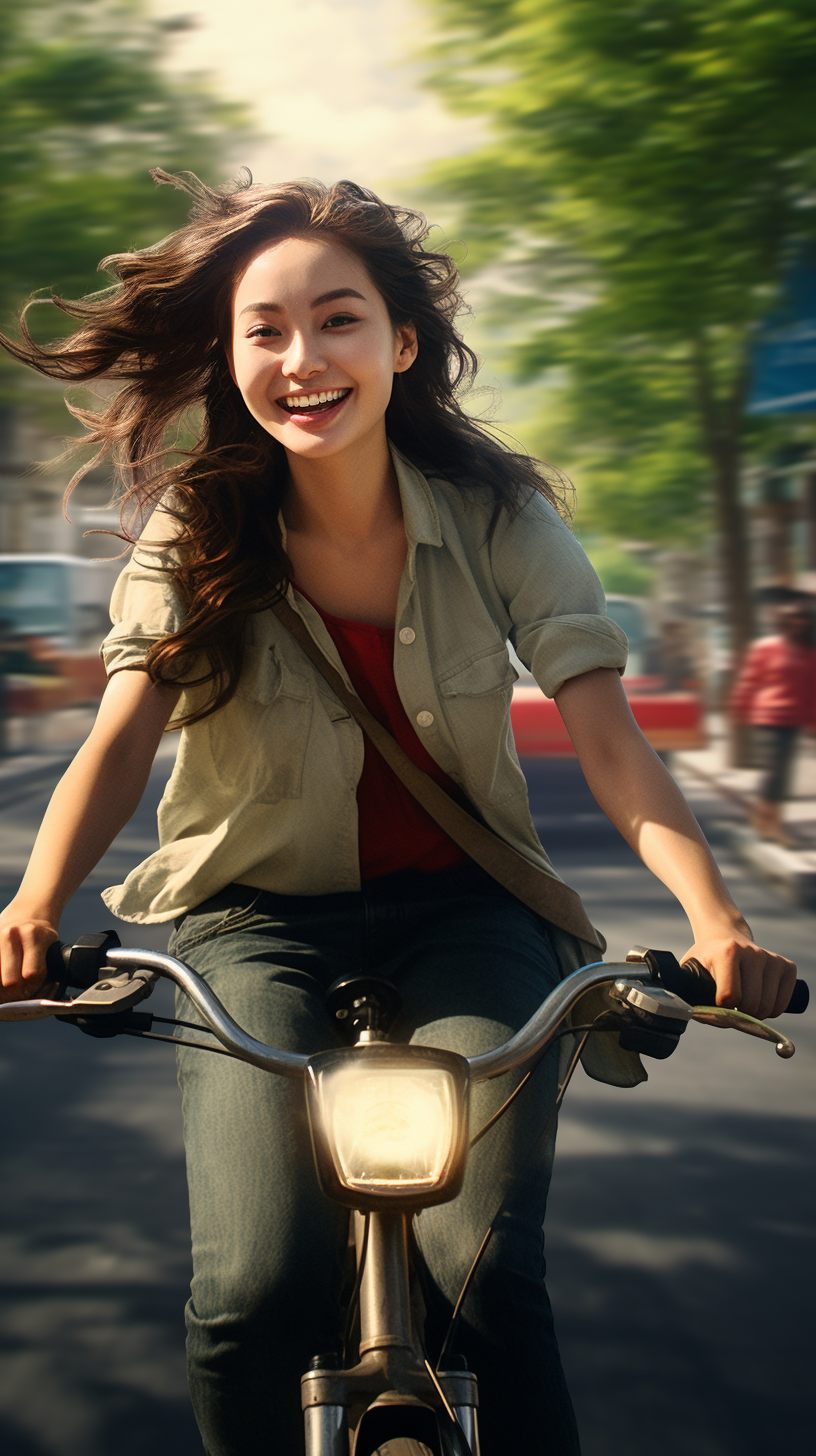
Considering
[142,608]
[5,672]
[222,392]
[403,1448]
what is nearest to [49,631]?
[5,672]

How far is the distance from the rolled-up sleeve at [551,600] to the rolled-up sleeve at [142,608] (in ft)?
1.61

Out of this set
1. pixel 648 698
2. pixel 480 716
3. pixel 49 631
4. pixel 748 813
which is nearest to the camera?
pixel 480 716

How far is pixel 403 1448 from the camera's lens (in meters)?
1.38

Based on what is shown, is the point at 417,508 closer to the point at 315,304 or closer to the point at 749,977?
the point at 315,304

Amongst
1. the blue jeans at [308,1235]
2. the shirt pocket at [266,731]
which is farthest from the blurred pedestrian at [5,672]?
the blue jeans at [308,1235]

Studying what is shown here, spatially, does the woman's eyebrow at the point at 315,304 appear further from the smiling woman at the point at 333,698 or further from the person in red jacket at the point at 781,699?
the person in red jacket at the point at 781,699

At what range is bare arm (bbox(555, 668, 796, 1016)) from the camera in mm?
1668

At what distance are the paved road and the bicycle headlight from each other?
146 cm

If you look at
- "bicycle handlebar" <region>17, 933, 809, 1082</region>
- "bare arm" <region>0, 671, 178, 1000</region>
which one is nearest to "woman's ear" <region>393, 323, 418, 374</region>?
"bare arm" <region>0, 671, 178, 1000</region>

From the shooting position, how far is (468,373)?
2.59m

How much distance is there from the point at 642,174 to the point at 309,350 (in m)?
7.72

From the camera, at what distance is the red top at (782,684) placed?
8891mm

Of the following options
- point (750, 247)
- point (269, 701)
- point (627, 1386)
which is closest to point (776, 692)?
point (750, 247)

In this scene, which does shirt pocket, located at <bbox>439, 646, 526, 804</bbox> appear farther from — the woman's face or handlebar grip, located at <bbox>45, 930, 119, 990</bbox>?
handlebar grip, located at <bbox>45, 930, 119, 990</bbox>
